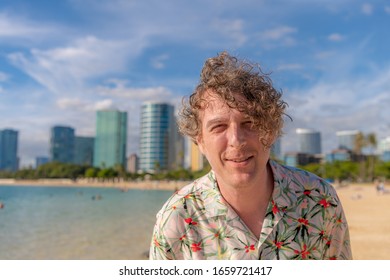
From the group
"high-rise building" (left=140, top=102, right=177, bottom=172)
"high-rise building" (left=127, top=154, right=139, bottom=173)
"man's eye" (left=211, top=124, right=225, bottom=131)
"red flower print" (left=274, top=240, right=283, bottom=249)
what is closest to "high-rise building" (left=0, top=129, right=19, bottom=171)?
"man's eye" (left=211, top=124, right=225, bottom=131)

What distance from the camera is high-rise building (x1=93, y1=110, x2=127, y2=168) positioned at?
428 ft

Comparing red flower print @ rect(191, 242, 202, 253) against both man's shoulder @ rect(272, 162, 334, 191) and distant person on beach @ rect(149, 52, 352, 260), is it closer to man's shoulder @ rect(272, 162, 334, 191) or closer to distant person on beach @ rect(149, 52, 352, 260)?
distant person on beach @ rect(149, 52, 352, 260)

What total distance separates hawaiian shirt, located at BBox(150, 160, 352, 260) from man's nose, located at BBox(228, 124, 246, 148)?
0.87 ft

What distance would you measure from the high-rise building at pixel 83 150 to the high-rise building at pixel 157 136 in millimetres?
18851

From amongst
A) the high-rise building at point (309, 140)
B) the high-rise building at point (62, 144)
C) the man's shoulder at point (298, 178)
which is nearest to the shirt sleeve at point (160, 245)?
the man's shoulder at point (298, 178)

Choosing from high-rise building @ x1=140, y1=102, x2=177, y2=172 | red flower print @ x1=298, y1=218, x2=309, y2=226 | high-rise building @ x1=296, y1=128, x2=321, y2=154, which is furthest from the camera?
high-rise building @ x1=296, y1=128, x2=321, y2=154

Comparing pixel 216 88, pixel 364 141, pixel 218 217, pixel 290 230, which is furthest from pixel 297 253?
pixel 364 141

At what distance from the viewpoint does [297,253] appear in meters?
1.74

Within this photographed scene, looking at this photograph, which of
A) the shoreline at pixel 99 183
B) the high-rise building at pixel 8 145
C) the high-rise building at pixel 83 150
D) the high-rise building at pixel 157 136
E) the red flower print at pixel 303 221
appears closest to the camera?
the red flower print at pixel 303 221

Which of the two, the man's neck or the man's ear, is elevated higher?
the man's ear

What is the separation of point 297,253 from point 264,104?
717 mm

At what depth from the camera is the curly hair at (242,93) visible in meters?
1.68

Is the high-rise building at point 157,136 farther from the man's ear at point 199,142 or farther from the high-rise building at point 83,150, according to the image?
the man's ear at point 199,142

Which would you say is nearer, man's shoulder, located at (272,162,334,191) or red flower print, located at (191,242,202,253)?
red flower print, located at (191,242,202,253)
